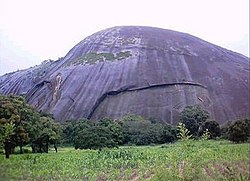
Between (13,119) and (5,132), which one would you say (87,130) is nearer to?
(13,119)

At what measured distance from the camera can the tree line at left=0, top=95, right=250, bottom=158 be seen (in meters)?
4.53

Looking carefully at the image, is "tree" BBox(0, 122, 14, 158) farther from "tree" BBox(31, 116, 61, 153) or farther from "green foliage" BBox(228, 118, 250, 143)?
"green foliage" BBox(228, 118, 250, 143)

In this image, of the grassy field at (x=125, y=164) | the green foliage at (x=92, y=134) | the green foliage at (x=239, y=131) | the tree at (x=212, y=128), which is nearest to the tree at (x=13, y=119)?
the grassy field at (x=125, y=164)

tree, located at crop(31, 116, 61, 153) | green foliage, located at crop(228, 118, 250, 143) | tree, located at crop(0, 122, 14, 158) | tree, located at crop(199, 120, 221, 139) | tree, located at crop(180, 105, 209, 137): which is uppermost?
tree, located at crop(0, 122, 14, 158)

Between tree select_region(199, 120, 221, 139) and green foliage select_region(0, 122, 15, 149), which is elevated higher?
green foliage select_region(0, 122, 15, 149)

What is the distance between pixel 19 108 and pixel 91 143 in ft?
3.37

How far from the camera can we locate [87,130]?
5270mm

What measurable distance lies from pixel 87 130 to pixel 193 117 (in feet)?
7.19

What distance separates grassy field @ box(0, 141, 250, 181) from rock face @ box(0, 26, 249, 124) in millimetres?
772

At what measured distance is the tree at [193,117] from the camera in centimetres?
650

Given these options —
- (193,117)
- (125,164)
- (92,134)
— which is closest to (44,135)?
(92,134)

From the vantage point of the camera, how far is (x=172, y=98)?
23.7 feet

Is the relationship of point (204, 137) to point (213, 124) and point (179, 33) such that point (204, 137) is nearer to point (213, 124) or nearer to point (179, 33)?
point (213, 124)

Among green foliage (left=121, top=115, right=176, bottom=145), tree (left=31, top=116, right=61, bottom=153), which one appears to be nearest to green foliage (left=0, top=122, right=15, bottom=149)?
tree (left=31, top=116, right=61, bottom=153)
